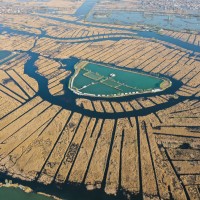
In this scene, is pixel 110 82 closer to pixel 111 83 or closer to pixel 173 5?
pixel 111 83

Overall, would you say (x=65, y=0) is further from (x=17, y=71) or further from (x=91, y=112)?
(x=91, y=112)

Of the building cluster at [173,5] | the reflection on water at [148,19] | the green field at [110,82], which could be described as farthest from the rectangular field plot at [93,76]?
the building cluster at [173,5]

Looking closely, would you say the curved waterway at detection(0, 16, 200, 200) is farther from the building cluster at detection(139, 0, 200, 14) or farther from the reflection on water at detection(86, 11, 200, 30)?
the building cluster at detection(139, 0, 200, 14)

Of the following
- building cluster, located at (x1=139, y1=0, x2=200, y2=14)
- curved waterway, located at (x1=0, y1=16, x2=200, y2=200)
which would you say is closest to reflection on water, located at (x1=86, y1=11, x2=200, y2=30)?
building cluster, located at (x1=139, y1=0, x2=200, y2=14)

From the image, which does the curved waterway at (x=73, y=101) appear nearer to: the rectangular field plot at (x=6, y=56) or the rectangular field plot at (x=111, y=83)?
the rectangular field plot at (x=6, y=56)

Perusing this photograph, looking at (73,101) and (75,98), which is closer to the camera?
(73,101)

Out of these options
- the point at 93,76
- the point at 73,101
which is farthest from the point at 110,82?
the point at 73,101
